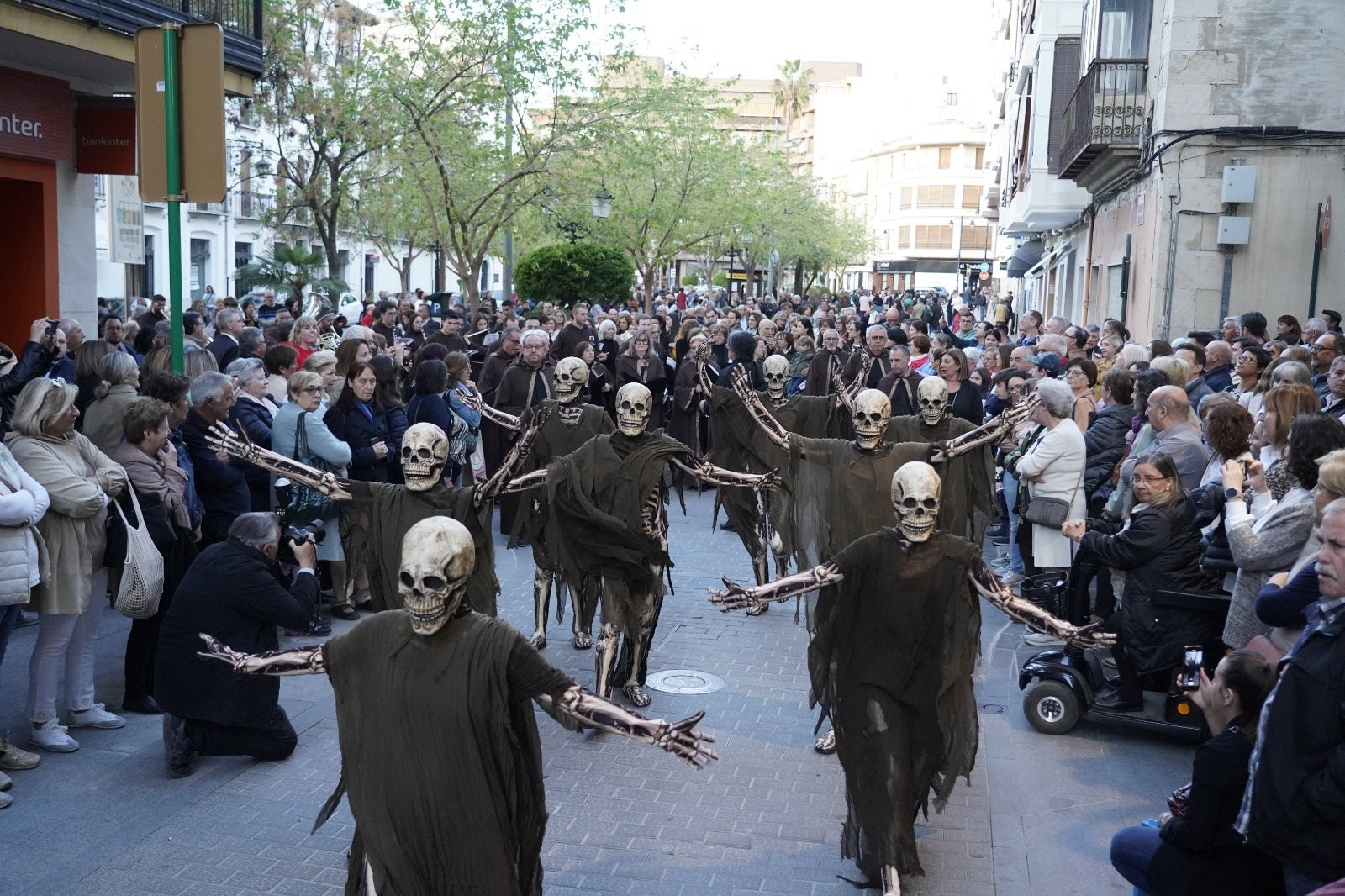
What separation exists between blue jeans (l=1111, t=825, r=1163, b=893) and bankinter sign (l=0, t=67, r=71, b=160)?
1095 cm

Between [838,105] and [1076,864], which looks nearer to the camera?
[1076,864]

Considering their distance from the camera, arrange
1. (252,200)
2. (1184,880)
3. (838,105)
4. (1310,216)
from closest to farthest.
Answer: (1184,880), (1310,216), (252,200), (838,105)

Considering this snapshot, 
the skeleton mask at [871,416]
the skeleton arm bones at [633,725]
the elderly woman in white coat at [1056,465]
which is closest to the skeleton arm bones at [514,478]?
the skeleton mask at [871,416]

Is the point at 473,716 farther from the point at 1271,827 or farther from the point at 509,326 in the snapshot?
the point at 509,326

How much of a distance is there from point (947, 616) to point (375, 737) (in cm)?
243

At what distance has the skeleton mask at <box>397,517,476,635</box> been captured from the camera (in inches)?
151

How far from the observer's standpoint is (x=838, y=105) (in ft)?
338

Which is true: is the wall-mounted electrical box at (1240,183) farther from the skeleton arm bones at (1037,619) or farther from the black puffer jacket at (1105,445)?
the skeleton arm bones at (1037,619)

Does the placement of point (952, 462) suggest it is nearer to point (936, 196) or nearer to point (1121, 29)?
point (1121, 29)

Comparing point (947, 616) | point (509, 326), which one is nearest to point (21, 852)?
point (947, 616)

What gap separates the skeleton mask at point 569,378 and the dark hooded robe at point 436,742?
469cm

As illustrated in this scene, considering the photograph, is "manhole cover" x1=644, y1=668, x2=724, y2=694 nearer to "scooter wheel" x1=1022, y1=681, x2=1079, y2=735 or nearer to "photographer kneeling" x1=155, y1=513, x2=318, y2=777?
"scooter wheel" x1=1022, y1=681, x2=1079, y2=735

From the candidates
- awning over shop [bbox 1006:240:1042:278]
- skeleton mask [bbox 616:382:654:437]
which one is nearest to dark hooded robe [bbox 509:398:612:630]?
skeleton mask [bbox 616:382:654:437]

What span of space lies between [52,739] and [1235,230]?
13572 mm
